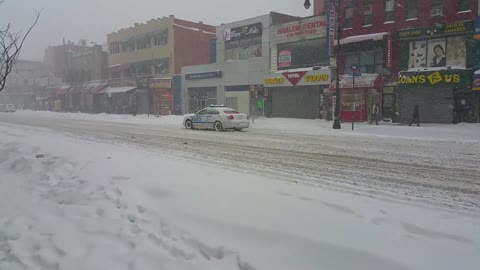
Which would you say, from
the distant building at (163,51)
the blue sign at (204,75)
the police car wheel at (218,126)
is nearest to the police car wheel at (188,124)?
the police car wheel at (218,126)

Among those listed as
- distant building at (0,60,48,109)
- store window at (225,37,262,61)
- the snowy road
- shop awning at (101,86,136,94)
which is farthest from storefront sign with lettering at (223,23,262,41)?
distant building at (0,60,48,109)

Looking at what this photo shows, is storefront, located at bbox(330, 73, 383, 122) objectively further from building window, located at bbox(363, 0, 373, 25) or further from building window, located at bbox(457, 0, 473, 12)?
building window, located at bbox(457, 0, 473, 12)

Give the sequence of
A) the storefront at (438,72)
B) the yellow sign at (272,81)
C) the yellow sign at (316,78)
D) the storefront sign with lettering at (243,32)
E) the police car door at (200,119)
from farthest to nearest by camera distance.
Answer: the storefront sign with lettering at (243,32), the yellow sign at (272,81), the yellow sign at (316,78), the storefront at (438,72), the police car door at (200,119)

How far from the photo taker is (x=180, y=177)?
7578 mm

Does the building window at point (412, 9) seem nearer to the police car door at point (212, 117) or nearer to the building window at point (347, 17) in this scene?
the building window at point (347, 17)

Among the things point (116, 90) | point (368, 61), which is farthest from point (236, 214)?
point (116, 90)

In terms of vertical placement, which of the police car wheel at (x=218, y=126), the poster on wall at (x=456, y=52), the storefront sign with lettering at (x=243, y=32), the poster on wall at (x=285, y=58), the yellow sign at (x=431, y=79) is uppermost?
the storefront sign with lettering at (x=243, y=32)

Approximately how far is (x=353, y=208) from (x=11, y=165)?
341 inches

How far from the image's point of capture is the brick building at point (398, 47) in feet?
78.1

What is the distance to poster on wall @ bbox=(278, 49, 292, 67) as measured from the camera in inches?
1319

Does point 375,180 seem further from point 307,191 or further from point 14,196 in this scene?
point 14,196

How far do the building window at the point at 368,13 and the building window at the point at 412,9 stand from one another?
2697 millimetres

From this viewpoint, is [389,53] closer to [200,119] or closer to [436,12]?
[436,12]

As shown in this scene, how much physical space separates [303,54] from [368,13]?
6.39m
